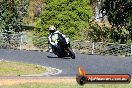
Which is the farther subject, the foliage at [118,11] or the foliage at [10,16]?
the foliage at [10,16]

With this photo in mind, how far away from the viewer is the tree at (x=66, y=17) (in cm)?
3597

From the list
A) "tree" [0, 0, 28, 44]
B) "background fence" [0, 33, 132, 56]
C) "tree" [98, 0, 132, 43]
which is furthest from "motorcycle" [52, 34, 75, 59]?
"tree" [0, 0, 28, 44]

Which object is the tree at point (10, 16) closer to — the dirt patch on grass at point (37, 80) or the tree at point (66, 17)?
the tree at point (66, 17)

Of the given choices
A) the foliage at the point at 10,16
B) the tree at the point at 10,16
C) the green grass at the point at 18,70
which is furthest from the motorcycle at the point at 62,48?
the foliage at the point at 10,16

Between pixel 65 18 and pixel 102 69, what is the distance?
1819 centimetres

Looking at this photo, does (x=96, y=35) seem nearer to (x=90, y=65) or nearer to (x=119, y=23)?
(x=119, y=23)

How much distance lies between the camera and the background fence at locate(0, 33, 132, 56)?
28.8 meters

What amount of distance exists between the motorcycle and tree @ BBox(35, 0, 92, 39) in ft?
37.8

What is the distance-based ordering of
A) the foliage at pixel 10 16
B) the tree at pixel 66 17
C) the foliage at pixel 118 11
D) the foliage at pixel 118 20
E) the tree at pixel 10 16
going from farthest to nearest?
the foliage at pixel 10 16
the tree at pixel 10 16
the tree at pixel 66 17
the foliage at pixel 118 11
the foliage at pixel 118 20

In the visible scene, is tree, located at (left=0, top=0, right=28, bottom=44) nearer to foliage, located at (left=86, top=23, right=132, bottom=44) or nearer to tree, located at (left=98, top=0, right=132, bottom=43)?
foliage, located at (left=86, top=23, right=132, bottom=44)

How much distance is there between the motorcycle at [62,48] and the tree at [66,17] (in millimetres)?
11525

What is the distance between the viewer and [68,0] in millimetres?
37344

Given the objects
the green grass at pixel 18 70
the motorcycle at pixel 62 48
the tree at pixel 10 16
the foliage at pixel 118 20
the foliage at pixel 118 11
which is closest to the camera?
the green grass at pixel 18 70

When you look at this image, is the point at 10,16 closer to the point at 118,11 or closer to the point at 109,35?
the point at 109,35
